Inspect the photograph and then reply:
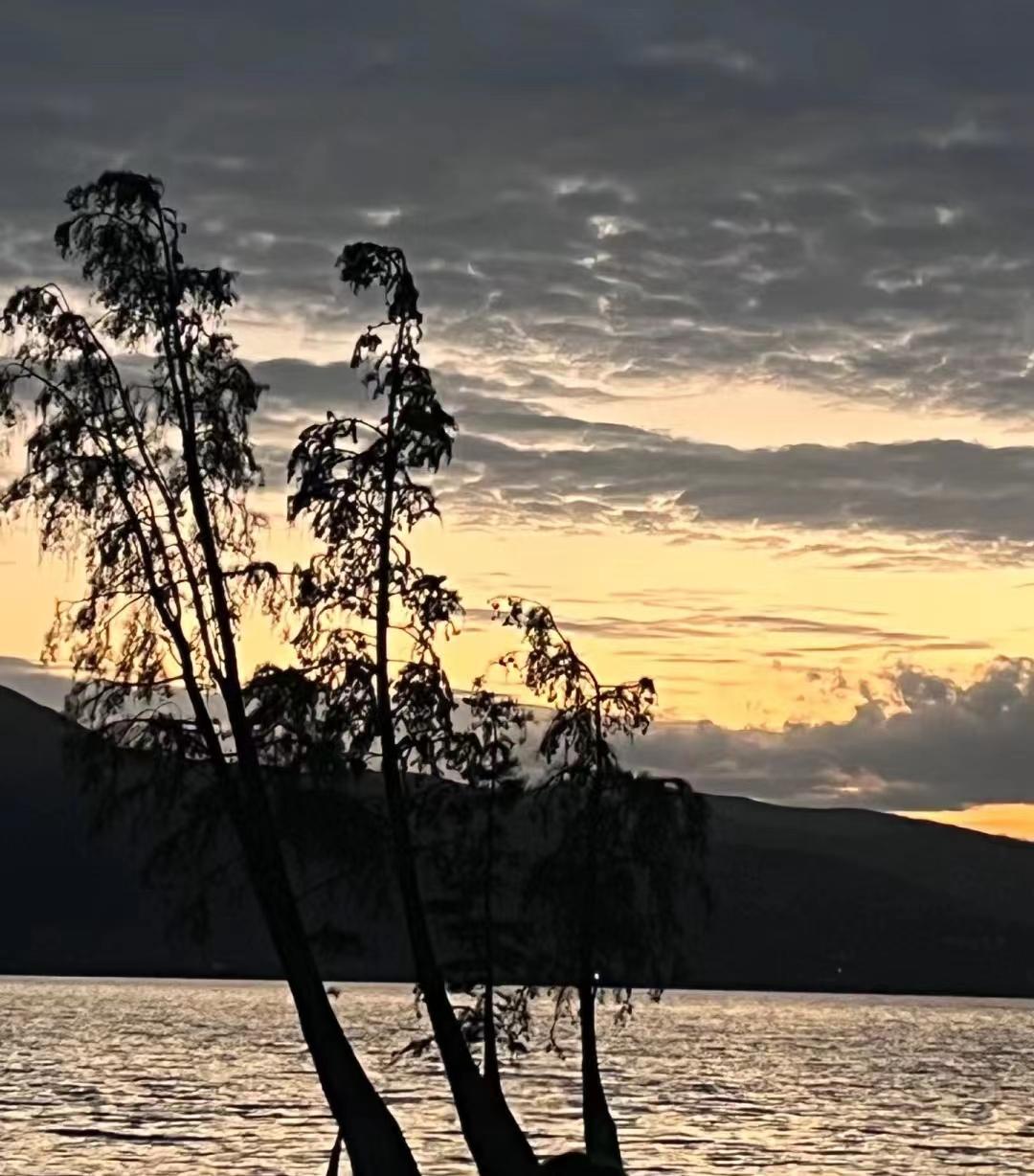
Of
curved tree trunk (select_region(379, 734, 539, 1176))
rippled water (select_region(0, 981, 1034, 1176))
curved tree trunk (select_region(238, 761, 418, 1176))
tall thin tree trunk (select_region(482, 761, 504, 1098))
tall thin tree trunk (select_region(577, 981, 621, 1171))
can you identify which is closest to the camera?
curved tree trunk (select_region(238, 761, 418, 1176))

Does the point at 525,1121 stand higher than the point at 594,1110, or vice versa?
the point at 594,1110

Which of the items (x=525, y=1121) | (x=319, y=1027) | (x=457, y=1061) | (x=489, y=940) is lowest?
(x=525, y=1121)

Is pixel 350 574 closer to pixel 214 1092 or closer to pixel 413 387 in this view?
pixel 413 387

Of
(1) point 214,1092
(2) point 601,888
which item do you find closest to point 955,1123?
(1) point 214,1092

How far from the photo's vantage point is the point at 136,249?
146 ft

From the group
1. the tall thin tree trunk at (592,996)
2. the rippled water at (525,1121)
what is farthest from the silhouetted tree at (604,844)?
the rippled water at (525,1121)

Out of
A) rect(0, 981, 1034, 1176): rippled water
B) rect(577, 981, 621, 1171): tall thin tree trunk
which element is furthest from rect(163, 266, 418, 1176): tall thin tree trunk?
rect(0, 981, 1034, 1176): rippled water

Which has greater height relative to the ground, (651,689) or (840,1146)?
(651,689)

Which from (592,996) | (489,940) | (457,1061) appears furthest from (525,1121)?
(457,1061)

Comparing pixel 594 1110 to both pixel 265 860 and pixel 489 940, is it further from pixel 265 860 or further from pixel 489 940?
pixel 265 860

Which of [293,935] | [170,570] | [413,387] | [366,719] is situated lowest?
[293,935]

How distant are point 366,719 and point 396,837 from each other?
2.97 metres

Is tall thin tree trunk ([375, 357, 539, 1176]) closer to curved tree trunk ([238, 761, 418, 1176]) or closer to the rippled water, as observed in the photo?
curved tree trunk ([238, 761, 418, 1176])

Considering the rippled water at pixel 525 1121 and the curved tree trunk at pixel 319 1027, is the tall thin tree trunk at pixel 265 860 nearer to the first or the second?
the curved tree trunk at pixel 319 1027
